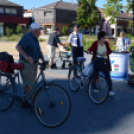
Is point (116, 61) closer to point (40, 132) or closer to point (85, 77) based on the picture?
point (85, 77)

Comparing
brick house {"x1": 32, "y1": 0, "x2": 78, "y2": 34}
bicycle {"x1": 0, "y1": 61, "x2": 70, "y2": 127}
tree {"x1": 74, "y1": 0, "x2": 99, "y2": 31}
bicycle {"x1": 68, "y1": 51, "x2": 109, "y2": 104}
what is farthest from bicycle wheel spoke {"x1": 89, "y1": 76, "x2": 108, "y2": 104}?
brick house {"x1": 32, "y1": 0, "x2": 78, "y2": 34}

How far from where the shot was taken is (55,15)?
187ft

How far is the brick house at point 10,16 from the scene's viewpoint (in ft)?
174

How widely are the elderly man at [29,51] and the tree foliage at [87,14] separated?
1823 inches

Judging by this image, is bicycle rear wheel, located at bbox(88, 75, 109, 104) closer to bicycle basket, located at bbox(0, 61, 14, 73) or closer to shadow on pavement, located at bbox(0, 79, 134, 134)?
shadow on pavement, located at bbox(0, 79, 134, 134)

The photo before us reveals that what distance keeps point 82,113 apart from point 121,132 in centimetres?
104

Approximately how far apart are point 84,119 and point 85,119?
2 centimetres

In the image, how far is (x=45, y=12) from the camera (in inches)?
2361

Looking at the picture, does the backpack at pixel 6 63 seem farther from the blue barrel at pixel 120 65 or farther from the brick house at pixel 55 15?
the brick house at pixel 55 15

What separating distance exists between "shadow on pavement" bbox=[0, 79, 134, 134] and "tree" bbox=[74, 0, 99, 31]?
45545mm

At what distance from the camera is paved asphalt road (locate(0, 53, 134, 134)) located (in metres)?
3.70

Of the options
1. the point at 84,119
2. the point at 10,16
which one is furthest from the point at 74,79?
the point at 10,16

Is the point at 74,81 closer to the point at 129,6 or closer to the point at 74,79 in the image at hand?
the point at 74,79

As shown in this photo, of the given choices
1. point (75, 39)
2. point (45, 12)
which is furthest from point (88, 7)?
point (75, 39)
